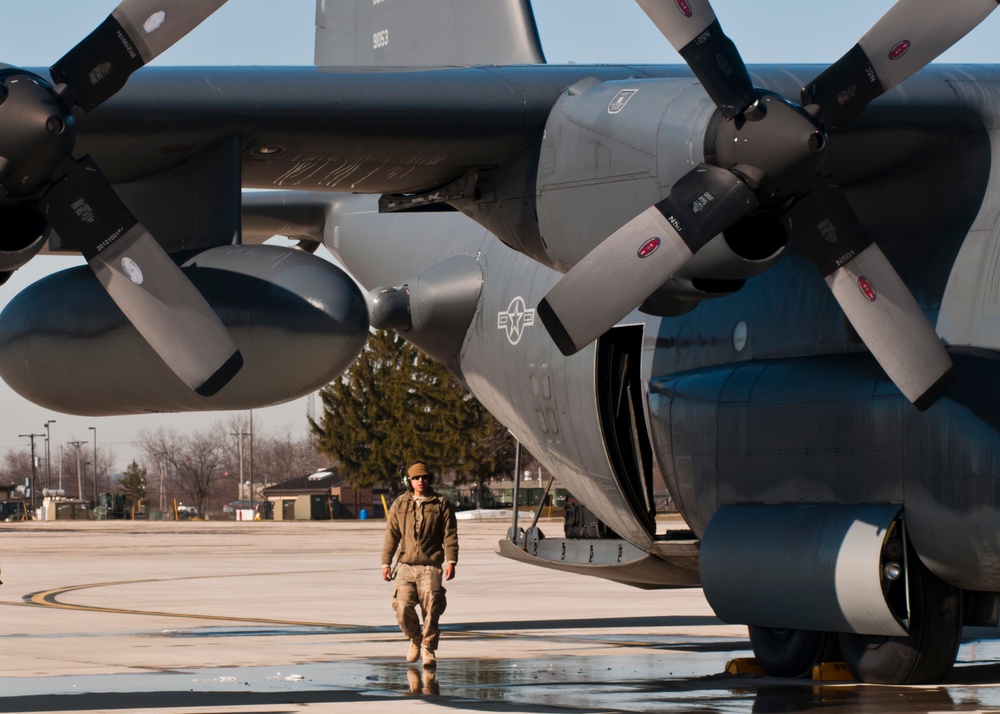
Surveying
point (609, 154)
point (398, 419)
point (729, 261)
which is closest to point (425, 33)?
point (609, 154)

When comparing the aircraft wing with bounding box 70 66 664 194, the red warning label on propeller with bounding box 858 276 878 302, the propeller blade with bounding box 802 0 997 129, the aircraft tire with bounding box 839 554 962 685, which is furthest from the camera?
the aircraft tire with bounding box 839 554 962 685

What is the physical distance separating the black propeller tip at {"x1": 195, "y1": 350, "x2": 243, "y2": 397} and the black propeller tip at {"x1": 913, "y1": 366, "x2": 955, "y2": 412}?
4.63m

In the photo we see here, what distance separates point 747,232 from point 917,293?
237 cm

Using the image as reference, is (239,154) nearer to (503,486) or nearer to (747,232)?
(747,232)

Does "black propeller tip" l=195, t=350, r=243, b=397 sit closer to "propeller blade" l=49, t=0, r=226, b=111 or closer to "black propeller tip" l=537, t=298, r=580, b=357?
"propeller blade" l=49, t=0, r=226, b=111

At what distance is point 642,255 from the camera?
10320mm

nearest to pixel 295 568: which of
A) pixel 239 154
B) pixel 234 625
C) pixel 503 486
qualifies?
pixel 234 625

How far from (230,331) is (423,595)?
10.5ft

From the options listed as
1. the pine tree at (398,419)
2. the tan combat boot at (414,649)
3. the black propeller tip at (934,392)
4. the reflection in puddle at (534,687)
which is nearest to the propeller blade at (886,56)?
the black propeller tip at (934,392)

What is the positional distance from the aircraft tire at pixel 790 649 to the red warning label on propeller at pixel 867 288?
340cm

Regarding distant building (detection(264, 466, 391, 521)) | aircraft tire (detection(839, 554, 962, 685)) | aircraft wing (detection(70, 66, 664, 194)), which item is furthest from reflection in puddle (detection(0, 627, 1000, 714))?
distant building (detection(264, 466, 391, 521))

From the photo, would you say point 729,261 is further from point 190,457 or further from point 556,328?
point 190,457

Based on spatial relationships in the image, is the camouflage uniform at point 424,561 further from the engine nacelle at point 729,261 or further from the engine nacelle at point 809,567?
the engine nacelle at point 729,261

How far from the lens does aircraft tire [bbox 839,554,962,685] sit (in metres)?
12.0
